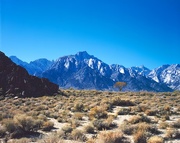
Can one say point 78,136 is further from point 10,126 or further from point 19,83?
point 19,83

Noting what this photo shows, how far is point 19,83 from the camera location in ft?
143

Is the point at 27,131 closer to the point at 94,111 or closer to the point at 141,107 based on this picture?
the point at 94,111

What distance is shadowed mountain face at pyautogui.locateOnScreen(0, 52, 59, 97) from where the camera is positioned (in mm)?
41781

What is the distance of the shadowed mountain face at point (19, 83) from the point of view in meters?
41.8

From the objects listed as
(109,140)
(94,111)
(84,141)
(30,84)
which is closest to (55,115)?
(94,111)

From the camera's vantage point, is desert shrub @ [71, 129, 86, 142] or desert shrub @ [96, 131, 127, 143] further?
desert shrub @ [71, 129, 86, 142]

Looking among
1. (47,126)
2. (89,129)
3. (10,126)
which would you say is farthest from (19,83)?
(89,129)

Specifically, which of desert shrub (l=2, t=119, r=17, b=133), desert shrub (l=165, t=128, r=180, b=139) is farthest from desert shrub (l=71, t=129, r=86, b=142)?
desert shrub (l=165, t=128, r=180, b=139)

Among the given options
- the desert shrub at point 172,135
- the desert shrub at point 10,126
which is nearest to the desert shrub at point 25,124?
the desert shrub at point 10,126

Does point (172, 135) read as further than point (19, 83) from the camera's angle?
No

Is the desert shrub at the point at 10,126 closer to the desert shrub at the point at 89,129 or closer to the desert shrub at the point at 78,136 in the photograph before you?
the desert shrub at the point at 78,136

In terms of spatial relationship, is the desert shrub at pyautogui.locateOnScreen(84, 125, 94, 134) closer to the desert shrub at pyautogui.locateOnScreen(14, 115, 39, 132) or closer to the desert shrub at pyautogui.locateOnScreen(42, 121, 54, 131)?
the desert shrub at pyautogui.locateOnScreen(42, 121, 54, 131)

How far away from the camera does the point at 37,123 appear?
15914mm

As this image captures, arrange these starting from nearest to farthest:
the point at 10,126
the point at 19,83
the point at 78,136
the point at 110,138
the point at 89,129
→ the point at 110,138, the point at 78,136, the point at 10,126, the point at 89,129, the point at 19,83
